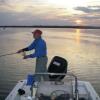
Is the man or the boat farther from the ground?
the man

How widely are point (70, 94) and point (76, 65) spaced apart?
534 inches

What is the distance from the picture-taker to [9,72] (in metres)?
20.7

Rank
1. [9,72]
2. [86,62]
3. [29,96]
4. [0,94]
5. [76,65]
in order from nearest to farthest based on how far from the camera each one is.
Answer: [29,96] → [0,94] → [9,72] → [76,65] → [86,62]

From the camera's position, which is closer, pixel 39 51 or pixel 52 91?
pixel 52 91

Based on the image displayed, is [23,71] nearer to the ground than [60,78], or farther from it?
nearer to the ground

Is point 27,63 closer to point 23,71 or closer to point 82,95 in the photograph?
point 23,71

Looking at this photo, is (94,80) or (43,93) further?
(94,80)

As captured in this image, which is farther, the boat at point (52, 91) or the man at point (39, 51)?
the man at point (39, 51)

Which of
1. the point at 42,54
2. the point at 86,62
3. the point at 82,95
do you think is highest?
the point at 42,54

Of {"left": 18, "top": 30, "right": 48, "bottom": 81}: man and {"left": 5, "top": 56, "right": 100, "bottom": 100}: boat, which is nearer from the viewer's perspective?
{"left": 5, "top": 56, "right": 100, "bottom": 100}: boat

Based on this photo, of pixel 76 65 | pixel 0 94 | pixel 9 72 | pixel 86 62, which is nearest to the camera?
pixel 0 94

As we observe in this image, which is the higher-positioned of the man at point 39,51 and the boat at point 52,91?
the man at point 39,51

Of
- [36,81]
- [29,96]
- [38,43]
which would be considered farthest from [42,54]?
[29,96]

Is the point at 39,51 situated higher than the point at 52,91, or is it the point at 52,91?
the point at 39,51
